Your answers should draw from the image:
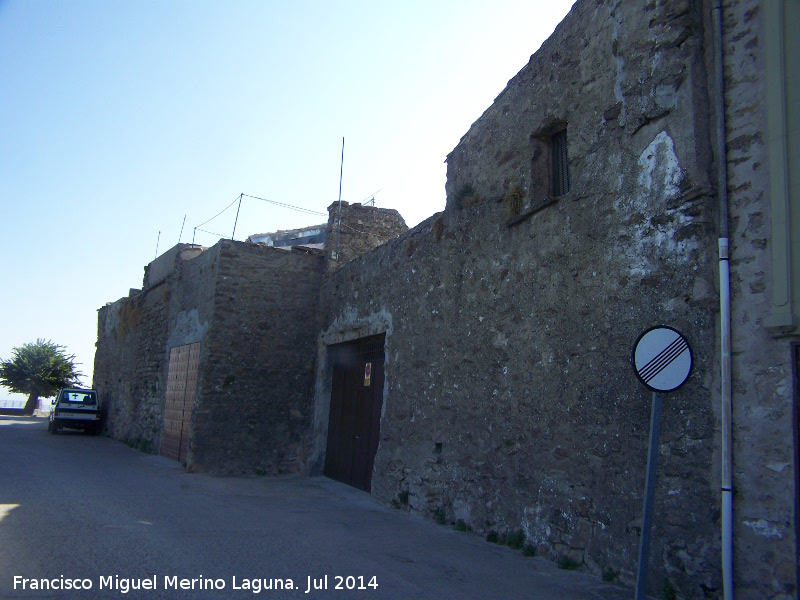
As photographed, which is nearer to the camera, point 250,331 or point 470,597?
point 470,597

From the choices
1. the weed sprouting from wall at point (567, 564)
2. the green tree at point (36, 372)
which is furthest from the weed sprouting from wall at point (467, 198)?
the green tree at point (36, 372)

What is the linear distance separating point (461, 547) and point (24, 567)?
3.97 m

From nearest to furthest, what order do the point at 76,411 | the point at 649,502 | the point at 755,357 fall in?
the point at 649,502, the point at 755,357, the point at 76,411

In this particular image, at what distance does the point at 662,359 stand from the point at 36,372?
3722 centimetres

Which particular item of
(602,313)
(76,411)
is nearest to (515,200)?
(602,313)

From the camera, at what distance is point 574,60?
21.4 ft

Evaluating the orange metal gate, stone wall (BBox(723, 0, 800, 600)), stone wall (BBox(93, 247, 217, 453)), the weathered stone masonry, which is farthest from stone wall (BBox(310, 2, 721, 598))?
stone wall (BBox(93, 247, 217, 453))

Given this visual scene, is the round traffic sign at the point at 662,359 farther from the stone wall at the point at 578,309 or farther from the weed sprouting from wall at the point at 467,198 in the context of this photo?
the weed sprouting from wall at the point at 467,198

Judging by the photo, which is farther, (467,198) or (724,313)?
(467,198)

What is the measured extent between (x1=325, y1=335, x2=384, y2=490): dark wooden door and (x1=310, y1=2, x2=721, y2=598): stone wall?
1097 mm

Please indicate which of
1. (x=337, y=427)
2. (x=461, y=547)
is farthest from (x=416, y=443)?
(x=337, y=427)

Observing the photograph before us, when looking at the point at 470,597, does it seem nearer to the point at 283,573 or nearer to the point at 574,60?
the point at 283,573

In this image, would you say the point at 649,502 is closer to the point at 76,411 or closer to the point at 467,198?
the point at 467,198

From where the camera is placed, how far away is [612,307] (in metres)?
5.54
